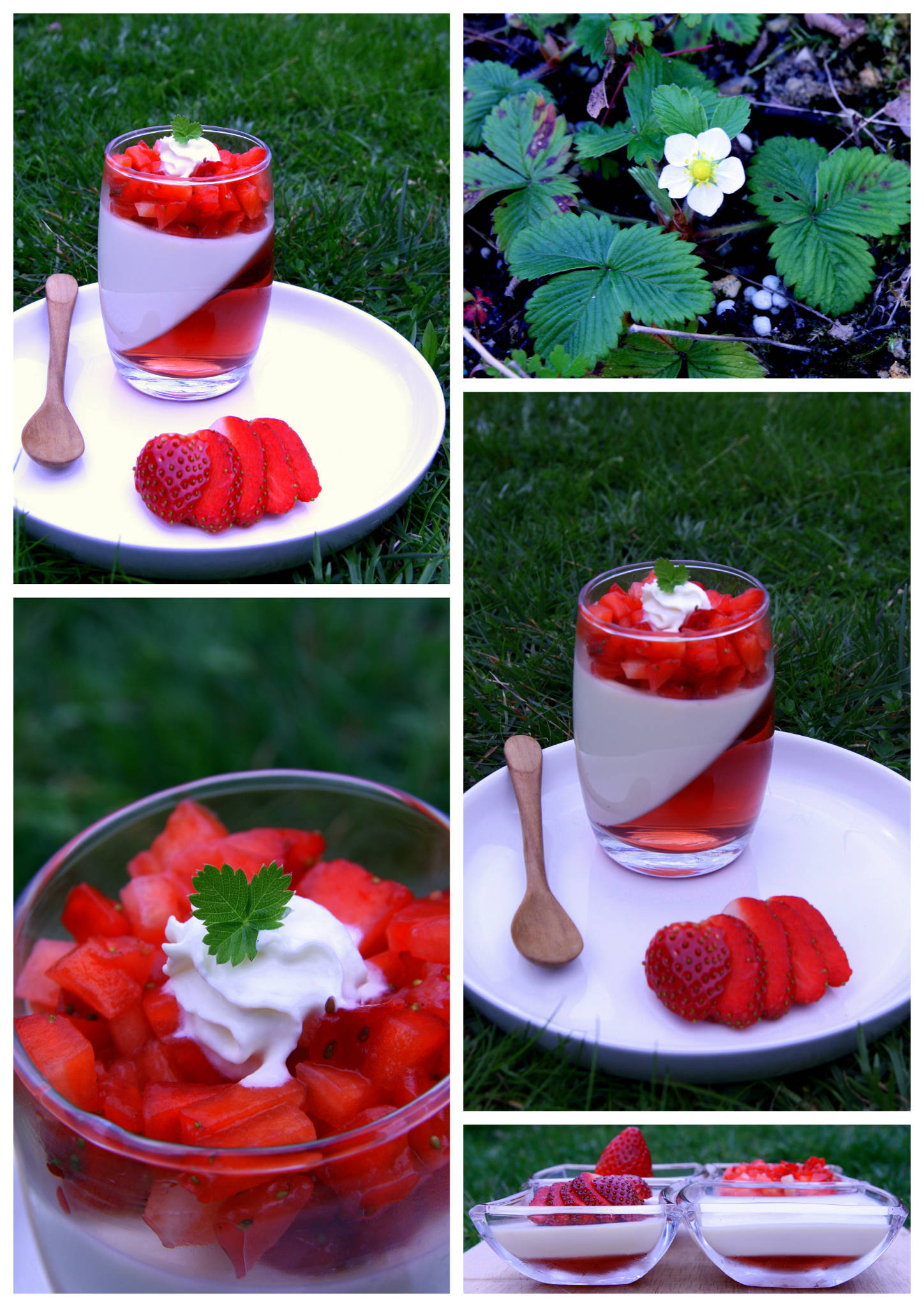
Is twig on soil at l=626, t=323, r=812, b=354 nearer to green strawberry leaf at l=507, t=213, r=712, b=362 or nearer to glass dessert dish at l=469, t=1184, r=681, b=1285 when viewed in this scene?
green strawberry leaf at l=507, t=213, r=712, b=362

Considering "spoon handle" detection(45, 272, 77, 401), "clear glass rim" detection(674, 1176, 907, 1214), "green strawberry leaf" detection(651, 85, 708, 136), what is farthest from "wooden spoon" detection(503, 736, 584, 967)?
"green strawberry leaf" detection(651, 85, 708, 136)

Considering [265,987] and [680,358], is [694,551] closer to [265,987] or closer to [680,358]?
[680,358]

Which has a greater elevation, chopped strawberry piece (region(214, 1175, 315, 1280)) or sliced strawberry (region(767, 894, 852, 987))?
chopped strawberry piece (region(214, 1175, 315, 1280))

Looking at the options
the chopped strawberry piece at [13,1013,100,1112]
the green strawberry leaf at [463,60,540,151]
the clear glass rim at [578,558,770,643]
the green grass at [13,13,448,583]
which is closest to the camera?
the chopped strawberry piece at [13,1013,100,1112]

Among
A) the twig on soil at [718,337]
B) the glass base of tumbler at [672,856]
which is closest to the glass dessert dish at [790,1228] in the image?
the glass base of tumbler at [672,856]

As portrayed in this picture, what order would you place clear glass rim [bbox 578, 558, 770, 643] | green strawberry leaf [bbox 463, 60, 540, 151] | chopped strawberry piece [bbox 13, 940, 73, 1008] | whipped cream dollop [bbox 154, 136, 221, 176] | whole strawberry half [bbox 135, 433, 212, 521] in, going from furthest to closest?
green strawberry leaf [bbox 463, 60, 540, 151] → whipped cream dollop [bbox 154, 136, 221, 176] → whole strawberry half [bbox 135, 433, 212, 521] → clear glass rim [bbox 578, 558, 770, 643] → chopped strawberry piece [bbox 13, 940, 73, 1008]

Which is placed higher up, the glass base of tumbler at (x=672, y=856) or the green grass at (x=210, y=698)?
the glass base of tumbler at (x=672, y=856)

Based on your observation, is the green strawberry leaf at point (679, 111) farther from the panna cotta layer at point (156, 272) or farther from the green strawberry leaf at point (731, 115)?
the panna cotta layer at point (156, 272)
